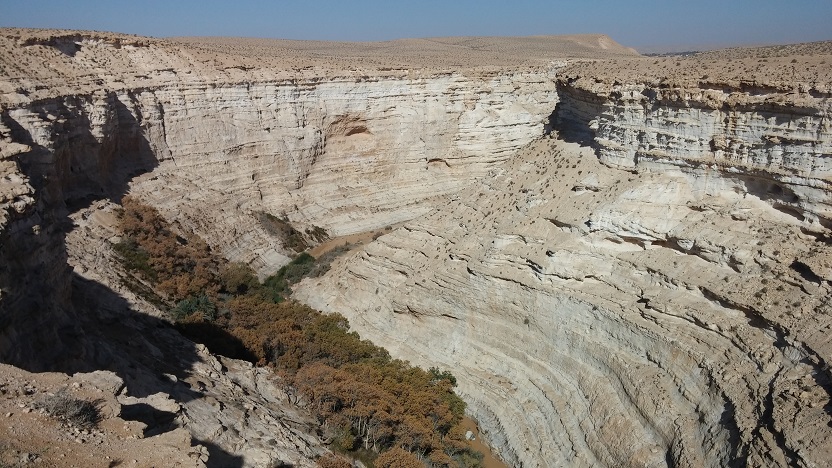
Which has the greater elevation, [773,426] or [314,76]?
[314,76]

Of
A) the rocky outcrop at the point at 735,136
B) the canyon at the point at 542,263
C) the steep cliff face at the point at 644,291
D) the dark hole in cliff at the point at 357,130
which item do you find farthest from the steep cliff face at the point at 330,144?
the rocky outcrop at the point at 735,136

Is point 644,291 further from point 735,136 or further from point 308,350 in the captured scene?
point 308,350

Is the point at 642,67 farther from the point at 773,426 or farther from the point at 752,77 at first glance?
the point at 773,426

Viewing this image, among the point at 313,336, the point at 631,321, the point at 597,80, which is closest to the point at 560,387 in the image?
the point at 631,321

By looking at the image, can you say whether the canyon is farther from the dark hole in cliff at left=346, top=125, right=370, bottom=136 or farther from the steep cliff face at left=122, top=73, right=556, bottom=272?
the dark hole in cliff at left=346, top=125, right=370, bottom=136

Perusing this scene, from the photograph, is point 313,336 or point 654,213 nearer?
point 654,213

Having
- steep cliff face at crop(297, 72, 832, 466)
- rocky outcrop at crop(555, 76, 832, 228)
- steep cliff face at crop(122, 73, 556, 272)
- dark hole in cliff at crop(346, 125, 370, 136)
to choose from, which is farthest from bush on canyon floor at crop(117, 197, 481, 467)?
rocky outcrop at crop(555, 76, 832, 228)
